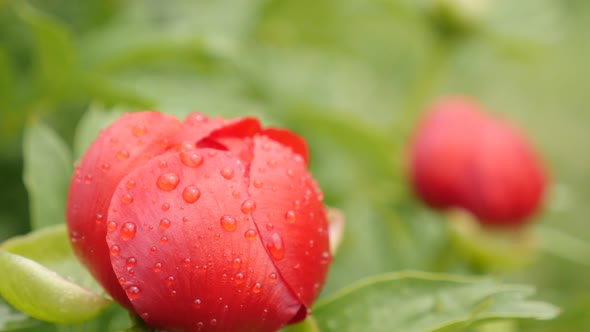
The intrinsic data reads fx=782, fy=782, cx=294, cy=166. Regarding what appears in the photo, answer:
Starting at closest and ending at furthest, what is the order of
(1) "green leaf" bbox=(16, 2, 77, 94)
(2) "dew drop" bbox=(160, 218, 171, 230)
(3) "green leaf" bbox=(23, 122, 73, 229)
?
(2) "dew drop" bbox=(160, 218, 171, 230)
(3) "green leaf" bbox=(23, 122, 73, 229)
(1) "green leaf" bbox=(16, 2, 77, 94)

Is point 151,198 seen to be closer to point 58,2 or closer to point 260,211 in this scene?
point 260,211

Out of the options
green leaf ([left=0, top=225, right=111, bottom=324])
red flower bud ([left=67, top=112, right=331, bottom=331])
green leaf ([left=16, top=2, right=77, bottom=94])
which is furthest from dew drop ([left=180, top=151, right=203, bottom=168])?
green leaf ([left=16, top=2, right=77, bottom=94])

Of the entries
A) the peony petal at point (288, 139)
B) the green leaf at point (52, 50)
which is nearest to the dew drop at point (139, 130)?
the peony petal at point (288, 139)

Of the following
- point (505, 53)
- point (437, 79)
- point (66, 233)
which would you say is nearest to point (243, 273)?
point (66, 233)

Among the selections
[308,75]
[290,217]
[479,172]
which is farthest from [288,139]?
[308,75]

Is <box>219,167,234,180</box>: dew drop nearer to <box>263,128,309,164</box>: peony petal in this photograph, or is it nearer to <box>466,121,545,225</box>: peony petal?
<box>263,128,309,164</box>: peony petal

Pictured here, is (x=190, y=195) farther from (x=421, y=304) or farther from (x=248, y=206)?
(x=421, y=304)
